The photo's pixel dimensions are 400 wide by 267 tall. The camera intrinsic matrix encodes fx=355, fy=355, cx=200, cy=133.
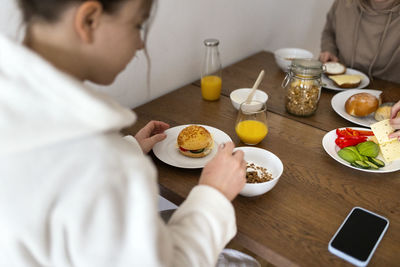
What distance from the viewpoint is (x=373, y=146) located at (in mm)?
1027

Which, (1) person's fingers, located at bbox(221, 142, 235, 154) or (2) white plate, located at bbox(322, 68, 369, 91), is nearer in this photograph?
(1) person's fingers, located at bbox(221, 142, 235, 154)

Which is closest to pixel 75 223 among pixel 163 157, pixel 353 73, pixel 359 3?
pixel 163 157

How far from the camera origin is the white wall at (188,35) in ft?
4.18

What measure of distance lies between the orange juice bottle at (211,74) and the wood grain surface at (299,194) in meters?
0.09

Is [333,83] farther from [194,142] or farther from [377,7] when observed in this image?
[194,142]

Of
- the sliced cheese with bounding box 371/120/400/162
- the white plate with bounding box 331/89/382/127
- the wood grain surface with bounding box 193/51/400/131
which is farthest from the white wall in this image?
the sliced cheese with bounding box 371/120/400/162

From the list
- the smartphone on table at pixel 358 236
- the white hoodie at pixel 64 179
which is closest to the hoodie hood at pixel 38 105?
the white hoodie at pixel 64 179

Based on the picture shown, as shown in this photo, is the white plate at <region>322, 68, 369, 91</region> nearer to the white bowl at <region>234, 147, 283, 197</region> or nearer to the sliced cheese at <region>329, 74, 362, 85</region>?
the sliced cheese at <region>329, 74, 362, 85</region>

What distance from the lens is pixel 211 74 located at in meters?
1.37

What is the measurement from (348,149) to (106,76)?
2.36 ft

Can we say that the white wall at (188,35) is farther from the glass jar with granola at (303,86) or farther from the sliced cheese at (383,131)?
the sliced cheese at (383,131)

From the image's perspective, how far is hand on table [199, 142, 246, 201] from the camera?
2.42ft

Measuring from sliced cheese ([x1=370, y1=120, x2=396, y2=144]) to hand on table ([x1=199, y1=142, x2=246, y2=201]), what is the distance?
507 mm

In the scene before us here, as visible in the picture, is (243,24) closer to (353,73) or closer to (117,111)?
(353,73)
